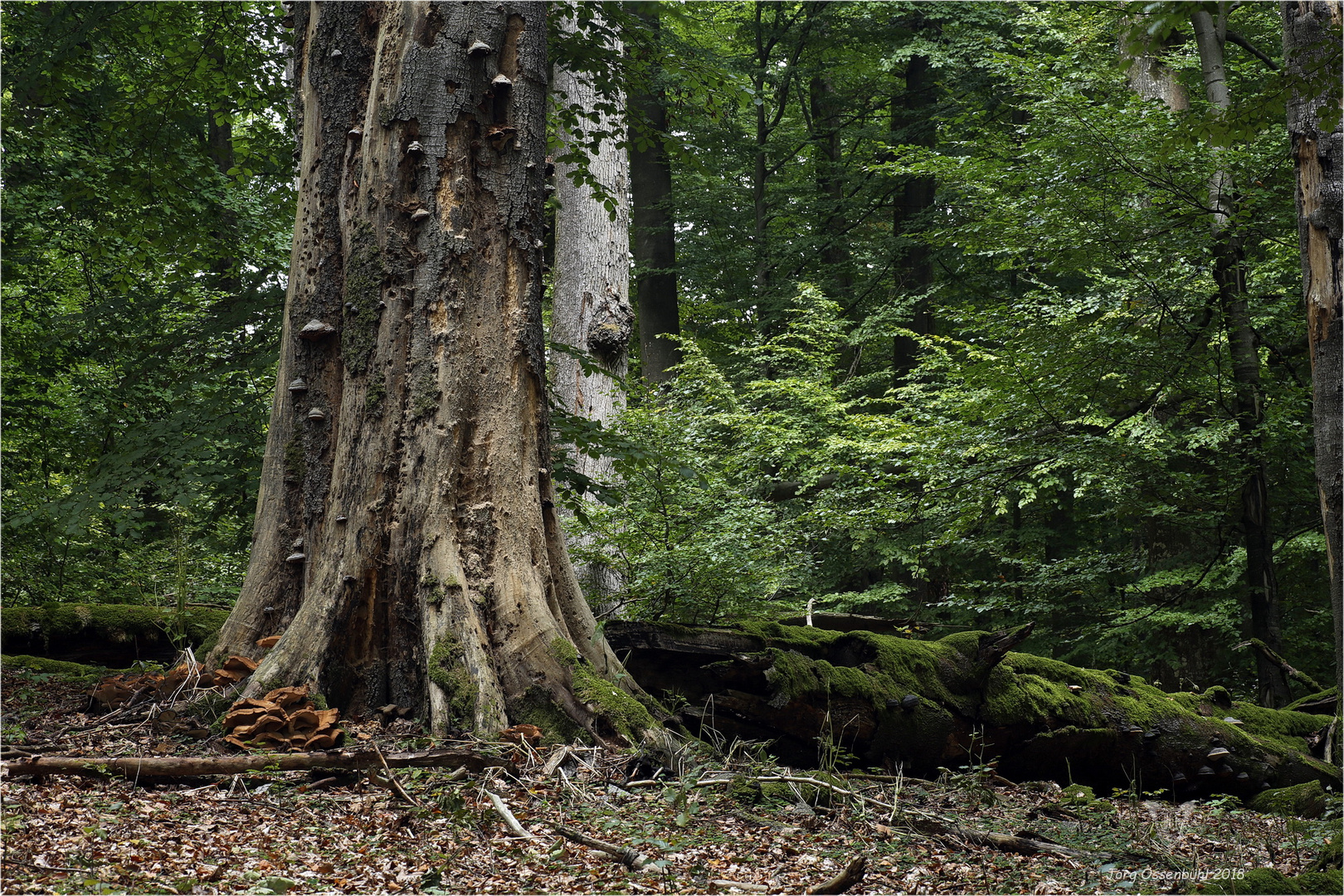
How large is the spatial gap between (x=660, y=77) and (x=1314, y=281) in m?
9.39

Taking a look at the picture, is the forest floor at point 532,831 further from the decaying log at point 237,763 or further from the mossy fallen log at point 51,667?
the mossy fallen log at point 51,667

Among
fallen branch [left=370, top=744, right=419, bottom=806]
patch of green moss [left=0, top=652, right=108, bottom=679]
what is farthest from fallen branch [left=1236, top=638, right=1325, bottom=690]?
patch of green moss [left=0, top=652, right=108, bottom=679]

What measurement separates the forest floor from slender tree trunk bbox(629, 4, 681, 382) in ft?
33.9

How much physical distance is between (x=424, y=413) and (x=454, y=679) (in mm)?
1227

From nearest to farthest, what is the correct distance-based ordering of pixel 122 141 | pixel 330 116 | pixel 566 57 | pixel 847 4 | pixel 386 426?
pixel 386 426, pixel 330 116, pixel 566 57, pixel 122 141, pixel 847 4

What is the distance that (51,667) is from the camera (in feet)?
17.5

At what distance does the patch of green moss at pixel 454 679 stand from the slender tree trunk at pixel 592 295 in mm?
5389

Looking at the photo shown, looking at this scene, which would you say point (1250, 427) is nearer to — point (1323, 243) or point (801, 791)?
point (1323, 243)

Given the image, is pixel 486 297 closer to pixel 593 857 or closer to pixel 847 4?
pixel 593 857

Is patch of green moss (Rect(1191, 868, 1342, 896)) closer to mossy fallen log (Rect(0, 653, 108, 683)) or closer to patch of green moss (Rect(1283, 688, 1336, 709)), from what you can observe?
patch of green moss (Rect(1283, 688, 1336, 709))

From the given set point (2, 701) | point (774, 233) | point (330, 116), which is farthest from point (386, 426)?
point (774, 233)

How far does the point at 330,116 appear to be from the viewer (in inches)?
190

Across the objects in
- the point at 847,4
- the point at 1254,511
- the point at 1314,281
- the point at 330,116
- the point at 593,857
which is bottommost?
the point at 593,857

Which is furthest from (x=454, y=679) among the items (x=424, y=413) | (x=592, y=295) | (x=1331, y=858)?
(x=592, y=295)
